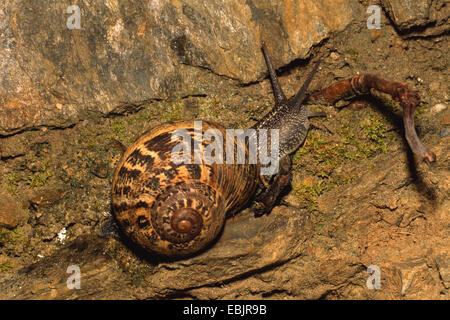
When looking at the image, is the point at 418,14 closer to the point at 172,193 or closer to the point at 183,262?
the point at 172,193

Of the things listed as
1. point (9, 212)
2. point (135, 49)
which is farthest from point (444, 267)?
point (9, 212)

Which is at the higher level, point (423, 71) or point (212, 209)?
point (423, 71)

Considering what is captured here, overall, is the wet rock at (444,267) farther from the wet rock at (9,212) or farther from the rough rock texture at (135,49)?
the wet rock at (9,212)

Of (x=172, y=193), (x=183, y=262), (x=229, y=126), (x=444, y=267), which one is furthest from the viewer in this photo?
(x=229, y=126)

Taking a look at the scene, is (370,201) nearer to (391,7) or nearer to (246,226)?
(246,226)

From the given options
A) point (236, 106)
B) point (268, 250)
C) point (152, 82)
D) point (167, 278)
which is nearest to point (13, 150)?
point (152, 82)

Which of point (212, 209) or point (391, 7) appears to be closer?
point (212, 209)
